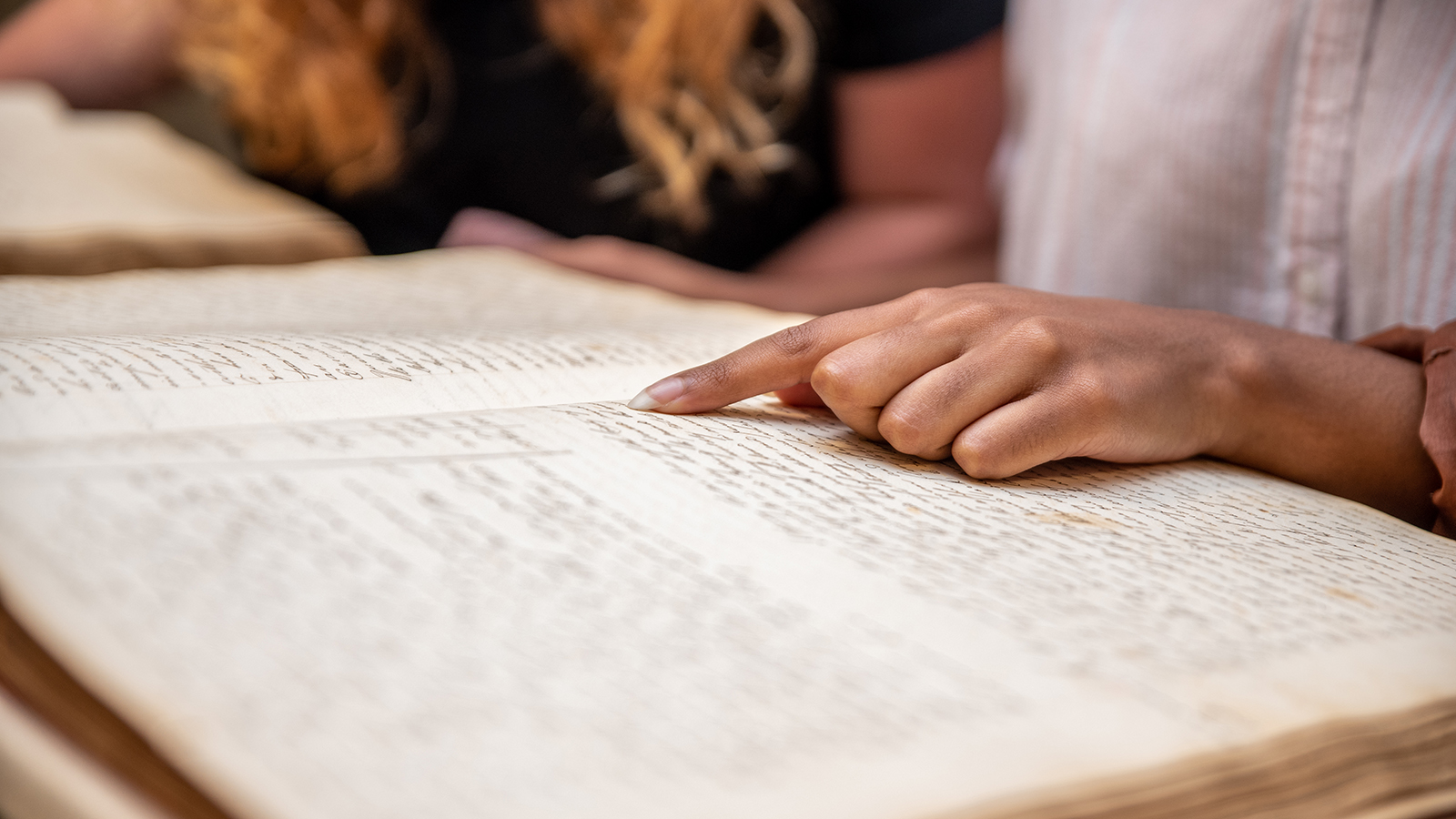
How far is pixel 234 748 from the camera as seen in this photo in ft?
0.70

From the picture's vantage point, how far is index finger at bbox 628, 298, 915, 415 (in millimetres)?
440

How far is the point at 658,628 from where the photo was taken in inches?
10.8

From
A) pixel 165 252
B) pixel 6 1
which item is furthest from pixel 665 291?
pixel 6 1

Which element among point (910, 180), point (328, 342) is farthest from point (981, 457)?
point (910, 180)

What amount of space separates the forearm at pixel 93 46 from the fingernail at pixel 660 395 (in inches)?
46.9

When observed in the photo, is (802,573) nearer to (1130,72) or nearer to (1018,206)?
Result: (1130,72)

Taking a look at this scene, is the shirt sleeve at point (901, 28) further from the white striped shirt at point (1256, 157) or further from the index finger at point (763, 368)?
the index finger at point (763, 368)

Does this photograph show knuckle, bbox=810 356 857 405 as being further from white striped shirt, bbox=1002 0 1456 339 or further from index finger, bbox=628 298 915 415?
white striped shirt, bbox=1002 0 1456 339

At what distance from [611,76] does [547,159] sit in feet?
0.42

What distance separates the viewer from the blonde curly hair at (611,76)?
1.20 m

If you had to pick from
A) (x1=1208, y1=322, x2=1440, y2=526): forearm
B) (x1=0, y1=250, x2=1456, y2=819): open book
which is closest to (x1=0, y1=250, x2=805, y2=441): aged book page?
(x1=0, y1=250, x2=1456, y2=819): open book

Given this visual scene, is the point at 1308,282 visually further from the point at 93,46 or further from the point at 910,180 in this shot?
the point at 93,46

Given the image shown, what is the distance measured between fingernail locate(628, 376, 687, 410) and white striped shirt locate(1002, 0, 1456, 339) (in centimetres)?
49

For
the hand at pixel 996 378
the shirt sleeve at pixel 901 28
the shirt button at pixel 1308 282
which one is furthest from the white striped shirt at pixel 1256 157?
the hand at pixel 996 378
